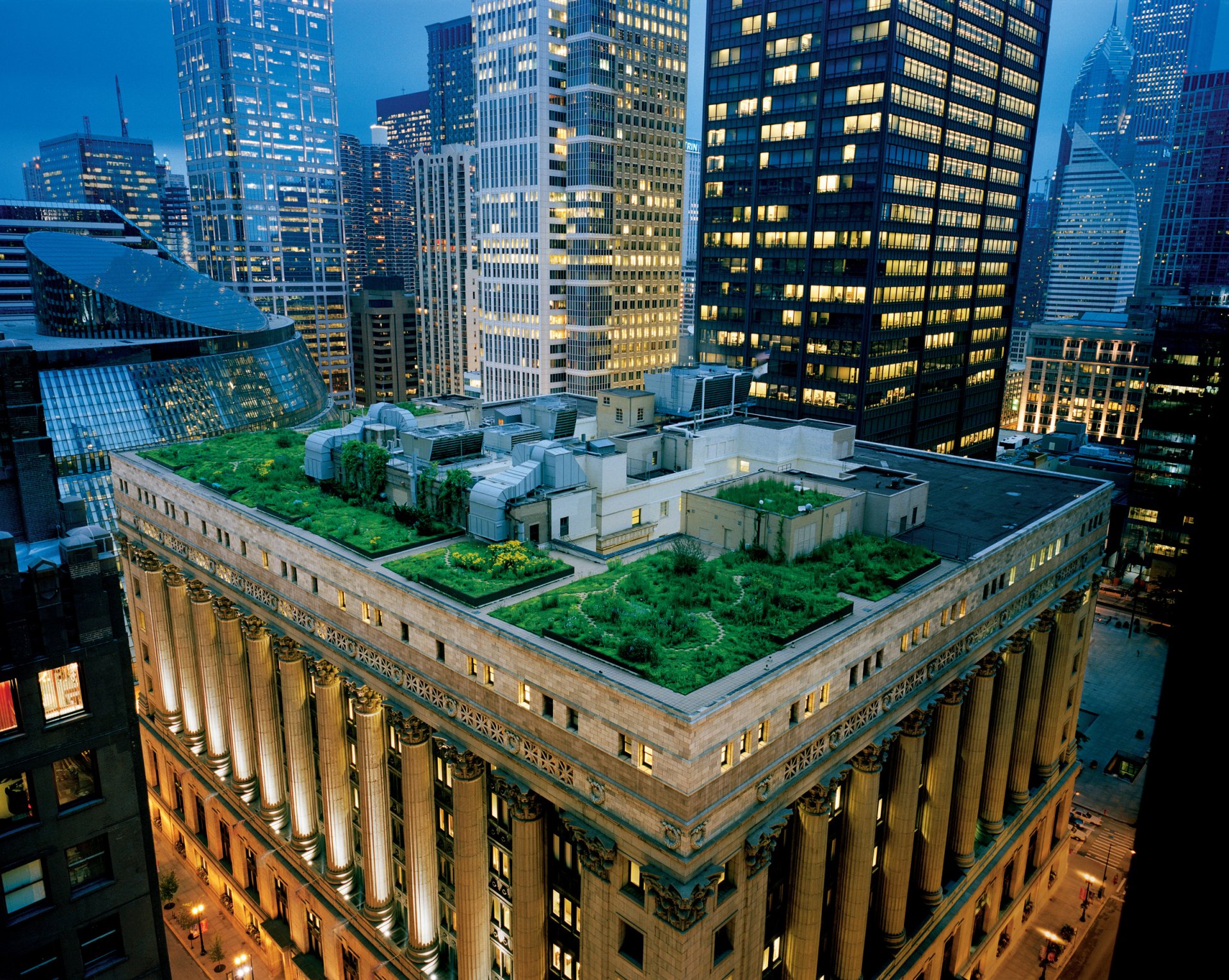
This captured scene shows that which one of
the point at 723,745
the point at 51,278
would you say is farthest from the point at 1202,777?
the point at 51,278

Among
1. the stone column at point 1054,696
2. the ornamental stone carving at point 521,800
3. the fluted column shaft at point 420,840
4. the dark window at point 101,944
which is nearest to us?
the dark window at point 101,944

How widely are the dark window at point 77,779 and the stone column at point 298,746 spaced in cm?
4008

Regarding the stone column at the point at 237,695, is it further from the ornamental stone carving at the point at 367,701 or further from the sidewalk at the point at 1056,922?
the sidewalk at the point at 1056,922

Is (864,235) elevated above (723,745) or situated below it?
above

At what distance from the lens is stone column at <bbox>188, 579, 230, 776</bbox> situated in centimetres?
7606

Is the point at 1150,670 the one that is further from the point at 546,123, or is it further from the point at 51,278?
the point at 51,278

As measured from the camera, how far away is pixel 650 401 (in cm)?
8838

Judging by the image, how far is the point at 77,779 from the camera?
2619cm

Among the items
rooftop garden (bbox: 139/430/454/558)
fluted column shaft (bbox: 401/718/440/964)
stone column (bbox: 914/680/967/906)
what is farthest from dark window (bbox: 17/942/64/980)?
stone column (bbox: 914/680/967/906)

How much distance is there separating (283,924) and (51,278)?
140 meters

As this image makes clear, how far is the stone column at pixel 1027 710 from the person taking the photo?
236 feet

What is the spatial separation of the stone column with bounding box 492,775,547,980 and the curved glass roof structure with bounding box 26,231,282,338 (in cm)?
13877

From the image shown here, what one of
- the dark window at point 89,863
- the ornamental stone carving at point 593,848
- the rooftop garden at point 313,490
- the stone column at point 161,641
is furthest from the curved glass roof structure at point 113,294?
the dark window at point 89,863

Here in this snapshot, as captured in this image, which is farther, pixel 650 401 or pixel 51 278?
pixel 51 278
